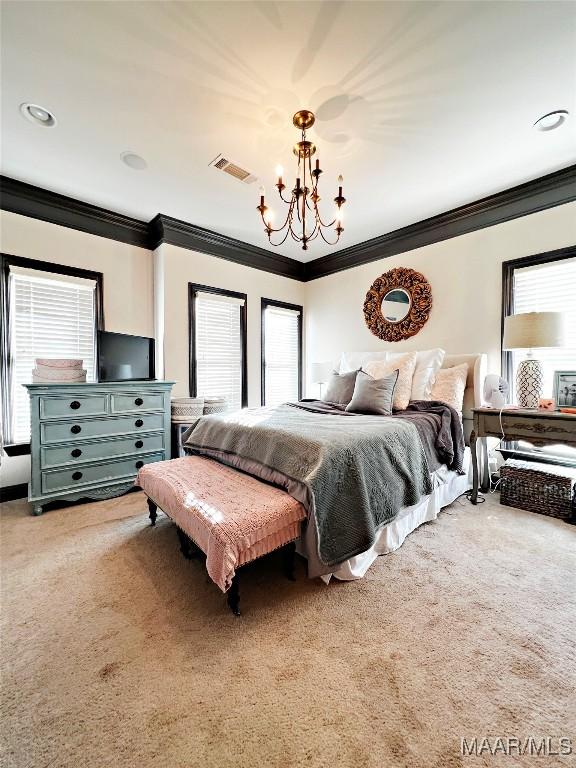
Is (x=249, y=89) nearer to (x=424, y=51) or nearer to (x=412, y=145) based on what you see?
(x=424, y=51)

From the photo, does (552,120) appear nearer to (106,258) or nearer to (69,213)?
(106,258)

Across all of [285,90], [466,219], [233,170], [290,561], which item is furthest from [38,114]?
[466,219]

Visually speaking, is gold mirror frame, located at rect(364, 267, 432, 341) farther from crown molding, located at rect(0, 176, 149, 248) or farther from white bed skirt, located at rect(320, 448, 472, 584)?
crown molding, located at rect(0, 176, 149, 248)

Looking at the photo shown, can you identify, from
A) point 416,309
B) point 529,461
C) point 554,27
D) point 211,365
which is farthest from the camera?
point 211,365

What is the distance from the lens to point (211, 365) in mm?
4176

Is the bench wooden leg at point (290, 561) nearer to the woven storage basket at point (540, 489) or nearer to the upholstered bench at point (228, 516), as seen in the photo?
the upholstered bench at point (228, 516)

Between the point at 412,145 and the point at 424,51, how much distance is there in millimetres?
792

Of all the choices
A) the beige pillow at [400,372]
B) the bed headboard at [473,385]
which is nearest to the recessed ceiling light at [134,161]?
the beige pillow at [400,372]

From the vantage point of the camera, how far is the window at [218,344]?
3.99 meters

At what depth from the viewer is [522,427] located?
255 cm

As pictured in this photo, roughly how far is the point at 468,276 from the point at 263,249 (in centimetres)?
266

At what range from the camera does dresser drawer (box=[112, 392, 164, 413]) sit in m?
3.05

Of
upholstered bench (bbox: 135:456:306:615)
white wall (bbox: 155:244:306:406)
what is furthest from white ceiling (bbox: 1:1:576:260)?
upholstered bench (bbox: 135:456:306:615)

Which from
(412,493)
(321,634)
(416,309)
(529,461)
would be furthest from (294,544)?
(416,309)
